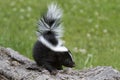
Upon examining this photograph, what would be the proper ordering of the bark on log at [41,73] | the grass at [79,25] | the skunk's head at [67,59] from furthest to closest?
the grass at [79,25], the skunk's head at [67,59], the bark on log at [41,73]

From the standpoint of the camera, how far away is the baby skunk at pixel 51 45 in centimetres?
479

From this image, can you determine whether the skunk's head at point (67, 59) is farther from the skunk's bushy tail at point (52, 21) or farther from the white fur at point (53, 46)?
the skunk's bushy tail at point (52, 21)

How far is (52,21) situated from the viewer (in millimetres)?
4910

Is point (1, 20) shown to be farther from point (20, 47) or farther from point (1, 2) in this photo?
point (20, 47)

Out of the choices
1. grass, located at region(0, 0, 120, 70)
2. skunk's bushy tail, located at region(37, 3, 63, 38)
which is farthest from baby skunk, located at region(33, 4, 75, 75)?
grass, located at region(0, 0, 120, 70)

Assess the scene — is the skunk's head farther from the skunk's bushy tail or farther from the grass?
the grass

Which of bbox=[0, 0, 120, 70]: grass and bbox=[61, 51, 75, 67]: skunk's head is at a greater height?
bbox=[0, 0, 120, 70]: grass

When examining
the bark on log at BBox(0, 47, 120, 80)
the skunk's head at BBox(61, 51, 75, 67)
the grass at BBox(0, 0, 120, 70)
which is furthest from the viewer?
the grass at BBox(0, 0, 120, 70)

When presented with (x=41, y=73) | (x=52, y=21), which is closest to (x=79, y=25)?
(x=52, y=21)

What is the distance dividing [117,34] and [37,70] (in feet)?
23.5

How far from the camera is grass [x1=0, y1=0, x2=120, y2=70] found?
9.84 metres

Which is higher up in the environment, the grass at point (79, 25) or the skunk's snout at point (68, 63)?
the grass at point (79, 25)

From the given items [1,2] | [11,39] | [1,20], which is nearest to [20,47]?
[11,39]

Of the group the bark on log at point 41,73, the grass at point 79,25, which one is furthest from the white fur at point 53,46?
the grass at point 79,25
